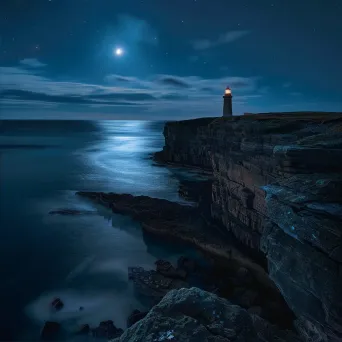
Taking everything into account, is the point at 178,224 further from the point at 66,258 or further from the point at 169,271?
the point at 66,258

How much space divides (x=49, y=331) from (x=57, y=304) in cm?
162

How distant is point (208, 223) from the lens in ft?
68.8

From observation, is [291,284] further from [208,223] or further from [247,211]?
[208,223]

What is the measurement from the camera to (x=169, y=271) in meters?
14.8

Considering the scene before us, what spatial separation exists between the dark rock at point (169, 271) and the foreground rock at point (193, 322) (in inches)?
309

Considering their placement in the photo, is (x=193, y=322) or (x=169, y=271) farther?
Result: (x=169, y=271)

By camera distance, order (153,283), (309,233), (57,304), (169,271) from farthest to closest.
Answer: (169,271), (153,283), (57,304), (309,233)

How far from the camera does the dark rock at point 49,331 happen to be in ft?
36.9

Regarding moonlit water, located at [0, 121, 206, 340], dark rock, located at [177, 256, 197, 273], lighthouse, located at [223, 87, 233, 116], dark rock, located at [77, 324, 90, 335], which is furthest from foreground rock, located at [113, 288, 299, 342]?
lighthouse, located at [223, 87, 233, 116]

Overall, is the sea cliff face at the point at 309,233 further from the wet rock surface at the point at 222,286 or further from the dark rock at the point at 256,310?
the wet rock surface at the point at 222,286

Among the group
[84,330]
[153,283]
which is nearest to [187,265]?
[153,283]

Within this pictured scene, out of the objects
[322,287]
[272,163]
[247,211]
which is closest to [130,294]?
[247,211]

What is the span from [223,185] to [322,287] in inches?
596

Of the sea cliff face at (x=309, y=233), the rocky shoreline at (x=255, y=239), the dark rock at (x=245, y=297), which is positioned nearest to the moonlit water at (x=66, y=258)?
the rocky shoreline at (x=255, y=239)
